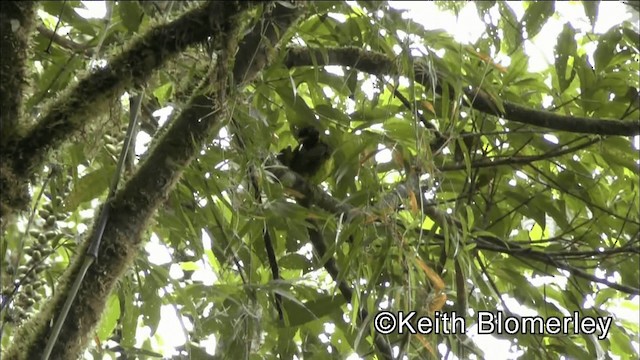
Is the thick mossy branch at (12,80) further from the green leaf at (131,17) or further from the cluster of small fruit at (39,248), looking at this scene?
the cluster of small fruit at (39,248)

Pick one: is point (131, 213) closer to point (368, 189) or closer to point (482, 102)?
point (368, 189)

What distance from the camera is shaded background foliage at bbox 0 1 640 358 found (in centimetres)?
74

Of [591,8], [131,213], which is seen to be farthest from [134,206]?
[591,8]

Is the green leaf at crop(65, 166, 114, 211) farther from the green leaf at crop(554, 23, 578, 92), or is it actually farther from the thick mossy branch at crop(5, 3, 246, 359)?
the green leaf at crop(554, 23, 578, 92)

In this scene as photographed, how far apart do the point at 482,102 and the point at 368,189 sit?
7.4 inches

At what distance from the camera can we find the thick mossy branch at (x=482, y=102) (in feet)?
2.75

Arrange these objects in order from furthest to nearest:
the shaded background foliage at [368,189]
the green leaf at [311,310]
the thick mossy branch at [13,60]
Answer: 1. the green leaf at [311,310]
2. the shaded background foliage at [368,189]
3. the thick mossy branch at [13,60]

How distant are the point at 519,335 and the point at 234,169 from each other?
16.6 inches

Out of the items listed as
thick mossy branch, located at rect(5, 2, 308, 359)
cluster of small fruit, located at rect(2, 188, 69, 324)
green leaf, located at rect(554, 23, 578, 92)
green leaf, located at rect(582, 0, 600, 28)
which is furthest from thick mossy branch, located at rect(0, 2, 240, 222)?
green leaf, located at rect(554, 23, 578, 92)

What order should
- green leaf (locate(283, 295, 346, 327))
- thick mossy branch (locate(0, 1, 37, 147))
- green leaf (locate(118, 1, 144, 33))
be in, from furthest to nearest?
green leaf (locate(283, 295, 346, 327)) → green leaf (locate(118, 1, 144, 33)) → thick mossy branch (locate(0, 1, 37, 147))

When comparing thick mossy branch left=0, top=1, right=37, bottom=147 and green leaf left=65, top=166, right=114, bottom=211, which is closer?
thick mossy branch left=0, top=1, right=37, bottom=147

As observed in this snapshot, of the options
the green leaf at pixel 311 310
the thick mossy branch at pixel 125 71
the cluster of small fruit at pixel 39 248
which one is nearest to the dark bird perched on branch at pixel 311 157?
the green leaf at pixel 311 310

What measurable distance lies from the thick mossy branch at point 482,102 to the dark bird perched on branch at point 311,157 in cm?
11

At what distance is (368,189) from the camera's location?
847 millimetres
